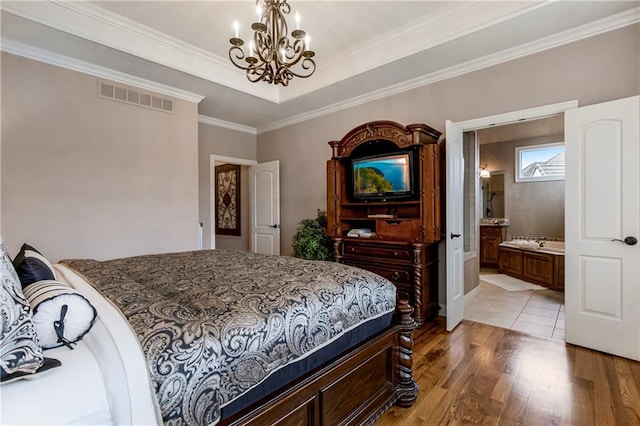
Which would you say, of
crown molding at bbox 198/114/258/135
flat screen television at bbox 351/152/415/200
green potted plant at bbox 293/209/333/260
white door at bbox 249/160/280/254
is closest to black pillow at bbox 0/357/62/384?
flat screen television at bbox 351/152/415/200

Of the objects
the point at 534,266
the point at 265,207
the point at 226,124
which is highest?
the point at 226,124

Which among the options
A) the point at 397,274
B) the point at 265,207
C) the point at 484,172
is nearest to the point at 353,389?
the point at 397,274

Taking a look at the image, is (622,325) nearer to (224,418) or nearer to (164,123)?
(224,418)

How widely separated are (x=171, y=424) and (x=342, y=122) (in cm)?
432

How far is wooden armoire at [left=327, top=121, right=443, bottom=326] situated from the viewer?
325cm

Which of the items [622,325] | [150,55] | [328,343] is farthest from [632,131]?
[150,55]

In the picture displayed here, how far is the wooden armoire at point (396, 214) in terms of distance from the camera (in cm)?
325

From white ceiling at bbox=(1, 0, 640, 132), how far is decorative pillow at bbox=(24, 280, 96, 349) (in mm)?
2777

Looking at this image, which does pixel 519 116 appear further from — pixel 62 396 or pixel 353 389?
pixel 62 396

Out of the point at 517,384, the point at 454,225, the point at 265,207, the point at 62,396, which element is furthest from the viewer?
the point at 265,207

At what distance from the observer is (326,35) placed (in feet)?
10.9

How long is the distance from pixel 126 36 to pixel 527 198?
24.1 ft

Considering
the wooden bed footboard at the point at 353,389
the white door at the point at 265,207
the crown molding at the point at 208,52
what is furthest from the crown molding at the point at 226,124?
the wooden bed footboard at the point at 353,389

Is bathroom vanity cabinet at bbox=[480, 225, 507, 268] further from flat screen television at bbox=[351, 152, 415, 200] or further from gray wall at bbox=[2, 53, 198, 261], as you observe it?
gray wall at bbox=[2, 53, 198, 261]
